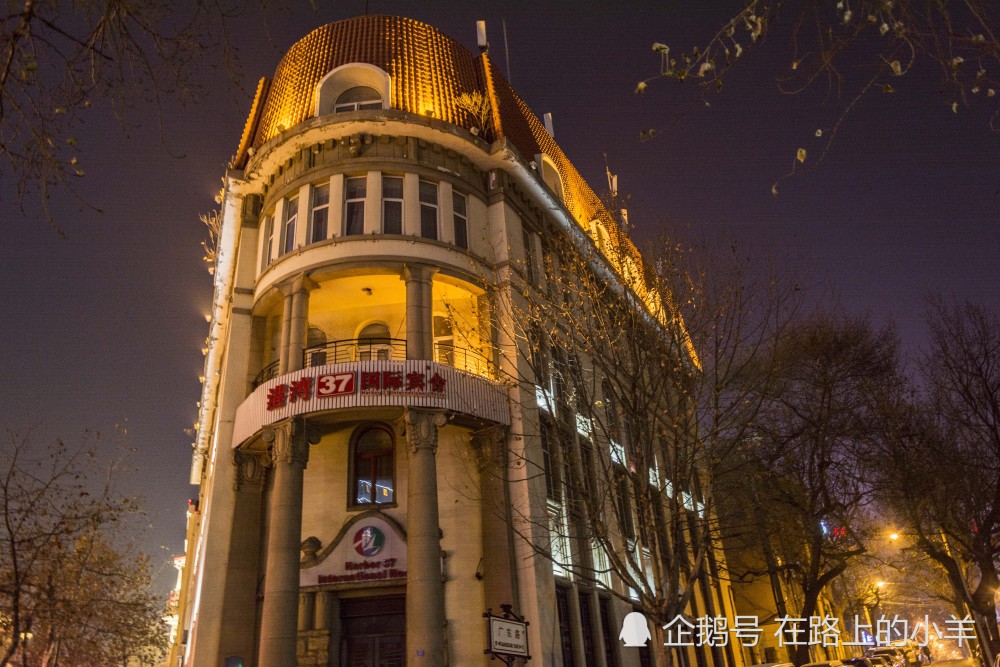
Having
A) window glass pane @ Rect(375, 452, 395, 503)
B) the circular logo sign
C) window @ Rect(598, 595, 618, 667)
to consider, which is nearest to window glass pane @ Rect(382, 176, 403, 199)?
window glass pane @ Rect(375, 452, 395, 503)

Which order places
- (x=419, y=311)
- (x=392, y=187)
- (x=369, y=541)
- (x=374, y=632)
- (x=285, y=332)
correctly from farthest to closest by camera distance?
(x=392, y=187)
(x=419, y=311)
(x=285, y=332)
(x=369, y=541)
(x=374, y=632)

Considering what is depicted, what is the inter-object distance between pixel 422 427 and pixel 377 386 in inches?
66.6

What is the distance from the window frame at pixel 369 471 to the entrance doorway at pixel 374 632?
2.76m

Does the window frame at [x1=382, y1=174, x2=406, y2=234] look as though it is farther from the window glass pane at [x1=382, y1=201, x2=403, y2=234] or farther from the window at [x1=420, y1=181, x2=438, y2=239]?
the window at [x1=420, y1=181, x2=438, y2=239]

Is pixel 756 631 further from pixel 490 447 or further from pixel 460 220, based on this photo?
pixel 460 220

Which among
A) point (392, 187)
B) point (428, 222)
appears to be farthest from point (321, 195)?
point (428, 222)

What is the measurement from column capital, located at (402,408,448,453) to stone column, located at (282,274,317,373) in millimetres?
3758

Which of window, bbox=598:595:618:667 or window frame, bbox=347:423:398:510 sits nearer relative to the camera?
window frame, bbox=347:423:398:510

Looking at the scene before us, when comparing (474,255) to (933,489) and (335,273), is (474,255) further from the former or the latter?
(933,489)

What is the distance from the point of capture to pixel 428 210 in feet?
75.7

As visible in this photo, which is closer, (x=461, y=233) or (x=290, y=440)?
(x=290, y=440)

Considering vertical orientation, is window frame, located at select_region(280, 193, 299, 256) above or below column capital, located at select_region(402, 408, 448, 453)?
above

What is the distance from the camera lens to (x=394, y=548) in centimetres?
1986

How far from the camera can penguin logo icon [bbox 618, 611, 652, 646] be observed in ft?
76.3
